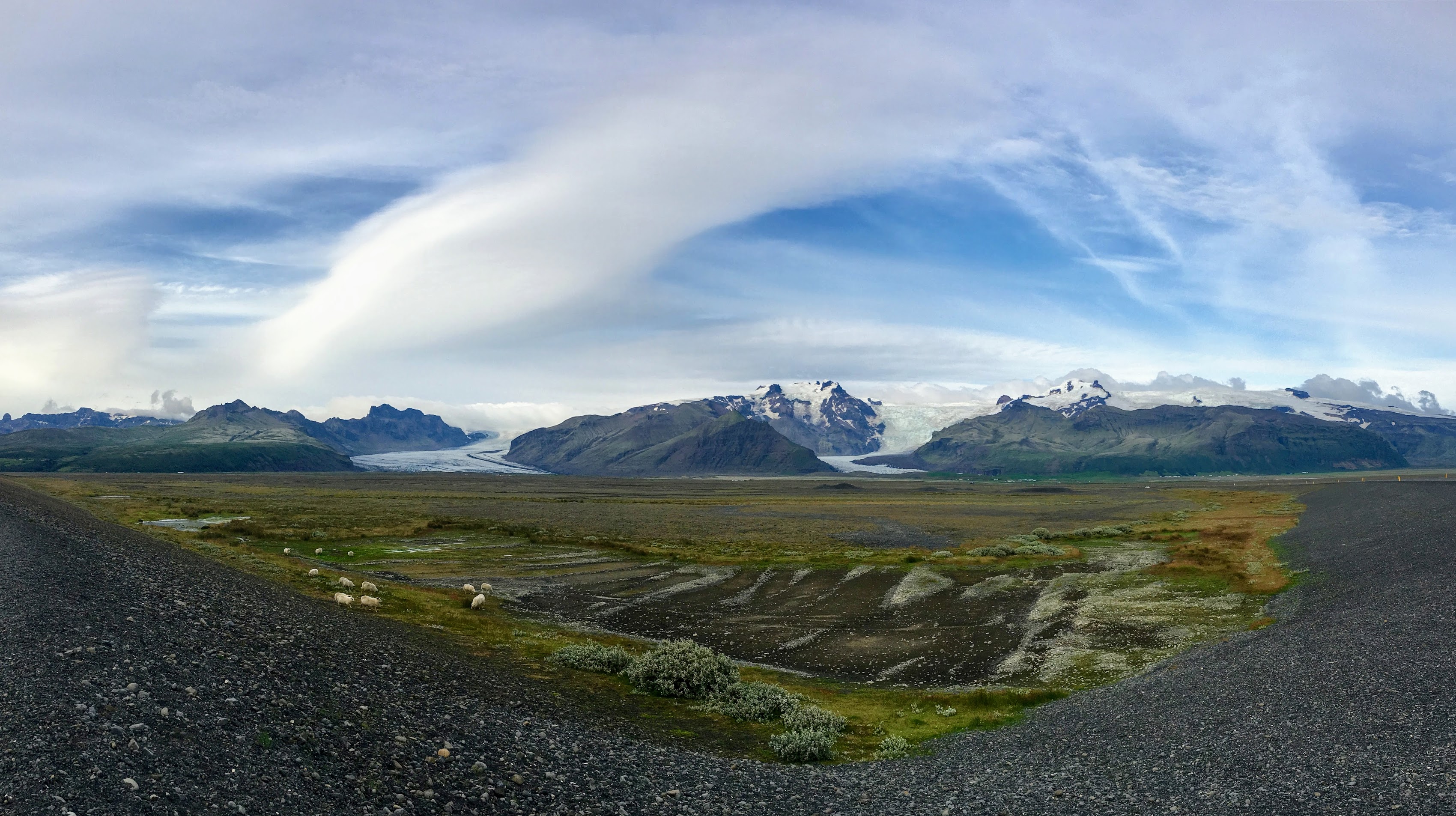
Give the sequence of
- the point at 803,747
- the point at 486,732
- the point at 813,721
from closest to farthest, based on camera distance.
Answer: the point at 486,732, the point at 803,747, the point at 813,721

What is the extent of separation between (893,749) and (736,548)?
61.4 meters

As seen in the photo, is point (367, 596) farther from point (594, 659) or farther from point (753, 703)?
point (753, 703)

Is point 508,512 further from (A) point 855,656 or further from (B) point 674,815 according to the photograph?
(B) point 674,815

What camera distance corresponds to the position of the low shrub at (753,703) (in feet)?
83.7

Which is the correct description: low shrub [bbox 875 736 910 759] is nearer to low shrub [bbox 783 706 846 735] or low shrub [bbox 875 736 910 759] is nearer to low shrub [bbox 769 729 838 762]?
low shrub [bbox 769 729 838 762]

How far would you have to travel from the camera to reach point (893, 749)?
22.4 metres

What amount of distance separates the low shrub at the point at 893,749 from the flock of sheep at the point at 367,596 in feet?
86.7

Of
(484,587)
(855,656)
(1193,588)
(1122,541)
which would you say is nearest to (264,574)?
(484,587)

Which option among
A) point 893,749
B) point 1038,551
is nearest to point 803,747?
point 893,749

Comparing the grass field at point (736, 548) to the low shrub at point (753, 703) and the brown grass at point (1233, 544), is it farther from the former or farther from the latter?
the low shrub at point (753, 703)

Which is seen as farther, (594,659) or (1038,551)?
(1038,551)

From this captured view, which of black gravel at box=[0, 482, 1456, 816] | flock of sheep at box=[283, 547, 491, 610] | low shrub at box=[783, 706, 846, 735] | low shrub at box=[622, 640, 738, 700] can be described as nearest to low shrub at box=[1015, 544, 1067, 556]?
black gravel at box=[0, 482, 1456, 816]

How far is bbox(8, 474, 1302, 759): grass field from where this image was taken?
91.0 feet

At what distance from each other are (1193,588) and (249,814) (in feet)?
183
